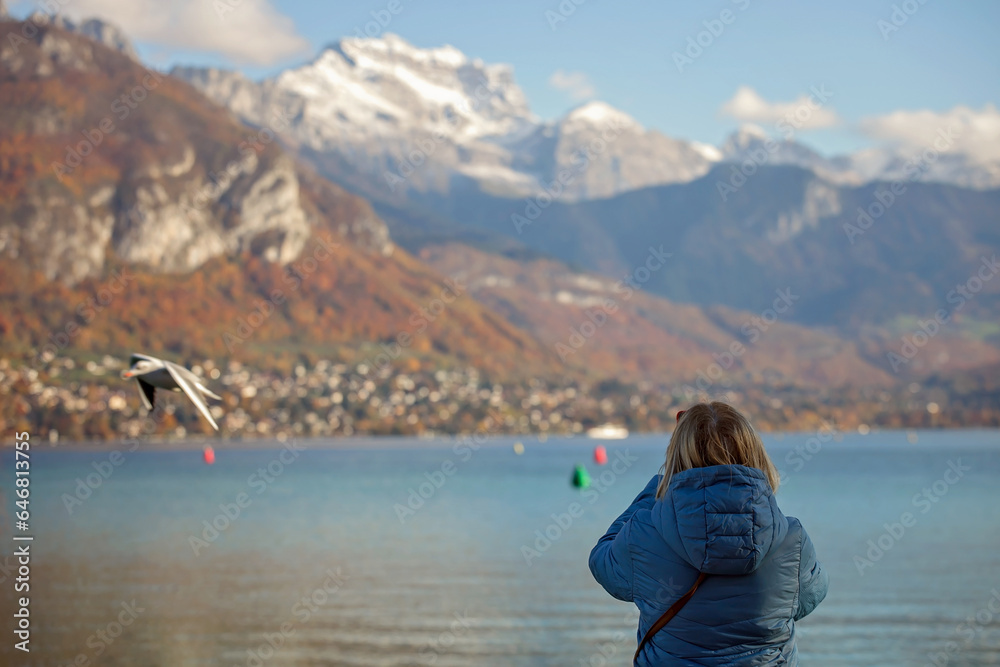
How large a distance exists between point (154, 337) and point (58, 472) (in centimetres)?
6069

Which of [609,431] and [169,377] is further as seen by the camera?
[609,431]

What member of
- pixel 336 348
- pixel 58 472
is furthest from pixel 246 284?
pixel 58 472

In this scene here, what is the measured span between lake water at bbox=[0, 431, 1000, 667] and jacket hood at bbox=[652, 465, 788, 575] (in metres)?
14.7

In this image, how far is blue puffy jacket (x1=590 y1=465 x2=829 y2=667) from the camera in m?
4.02

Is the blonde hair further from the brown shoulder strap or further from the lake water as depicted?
the lake water

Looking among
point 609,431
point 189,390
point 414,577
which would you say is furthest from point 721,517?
point 609,431

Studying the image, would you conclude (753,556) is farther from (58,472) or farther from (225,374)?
(225,374)

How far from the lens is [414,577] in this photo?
28.9 meters

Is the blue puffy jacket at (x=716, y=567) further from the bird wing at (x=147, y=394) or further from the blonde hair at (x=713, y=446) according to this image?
the bird wing at (x=147, y=394)

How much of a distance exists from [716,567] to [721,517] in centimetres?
23

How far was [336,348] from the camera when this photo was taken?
164 metres

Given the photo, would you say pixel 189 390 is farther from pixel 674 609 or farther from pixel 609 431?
pixel 609 431

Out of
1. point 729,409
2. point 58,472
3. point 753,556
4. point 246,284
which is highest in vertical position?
point 246,284

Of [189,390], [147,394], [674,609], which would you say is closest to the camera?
[674,609]
